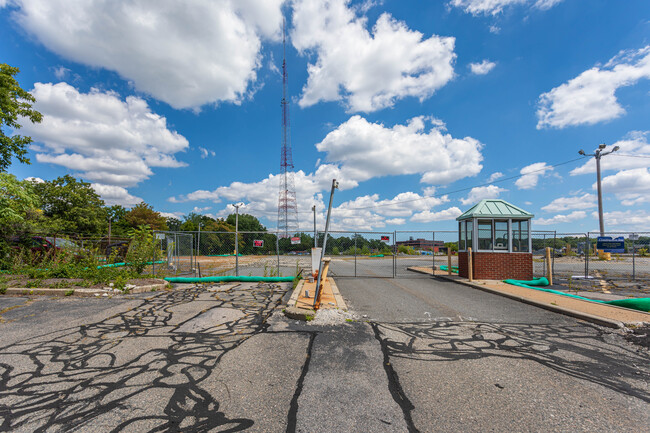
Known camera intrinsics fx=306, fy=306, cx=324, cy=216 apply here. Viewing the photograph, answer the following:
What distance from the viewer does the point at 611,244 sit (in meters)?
14.6

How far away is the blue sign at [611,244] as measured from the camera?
14375 millimetres

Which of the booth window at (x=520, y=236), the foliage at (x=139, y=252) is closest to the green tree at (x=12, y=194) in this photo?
the foliage at (x=139, y=252)

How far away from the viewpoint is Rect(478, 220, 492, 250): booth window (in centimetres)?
1317

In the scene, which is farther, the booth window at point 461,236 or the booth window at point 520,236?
the booth window at point 461,236

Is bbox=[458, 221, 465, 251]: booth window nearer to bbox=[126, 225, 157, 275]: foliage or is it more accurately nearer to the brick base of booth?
the brick base of booth

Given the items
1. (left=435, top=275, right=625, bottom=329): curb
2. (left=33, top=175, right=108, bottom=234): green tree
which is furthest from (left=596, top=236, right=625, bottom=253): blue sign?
(left=33, top=175, right=108, bottom=234): green tree

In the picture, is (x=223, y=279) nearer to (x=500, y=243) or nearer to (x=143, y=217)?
(x=500, y=243)

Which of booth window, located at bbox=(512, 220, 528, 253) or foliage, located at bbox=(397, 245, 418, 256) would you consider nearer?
booth window, located at bbox=(512, 220, 528, 253)

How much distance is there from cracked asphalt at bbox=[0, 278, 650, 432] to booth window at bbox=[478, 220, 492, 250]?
6509mm

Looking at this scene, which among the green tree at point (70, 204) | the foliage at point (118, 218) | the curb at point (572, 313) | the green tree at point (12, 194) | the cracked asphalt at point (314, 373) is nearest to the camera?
the cracked asphalt at point (314, 373)

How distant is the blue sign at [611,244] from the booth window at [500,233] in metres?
5.76

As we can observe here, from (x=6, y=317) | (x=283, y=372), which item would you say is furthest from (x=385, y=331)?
(x=6, y=317)

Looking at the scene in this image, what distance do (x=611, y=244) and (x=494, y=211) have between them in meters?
6.54

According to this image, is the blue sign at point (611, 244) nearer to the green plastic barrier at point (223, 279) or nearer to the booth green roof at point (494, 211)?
the booth green roof at point (494, 211)
